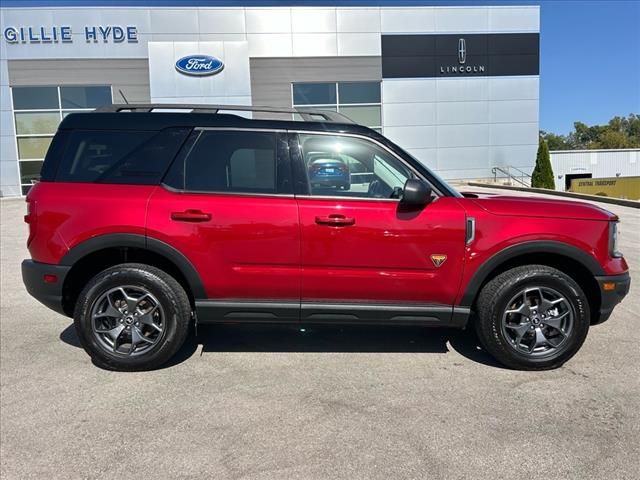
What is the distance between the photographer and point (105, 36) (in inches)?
928

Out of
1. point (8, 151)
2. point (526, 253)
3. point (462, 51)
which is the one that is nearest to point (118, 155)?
point (526, 253)

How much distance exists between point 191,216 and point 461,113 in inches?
997

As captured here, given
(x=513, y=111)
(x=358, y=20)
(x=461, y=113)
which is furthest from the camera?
(x=513, y=111)

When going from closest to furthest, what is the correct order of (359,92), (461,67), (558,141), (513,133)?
(359,92)
(461,67)
(513,133)
(558,141)

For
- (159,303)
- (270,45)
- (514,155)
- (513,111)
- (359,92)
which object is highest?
(270,45)

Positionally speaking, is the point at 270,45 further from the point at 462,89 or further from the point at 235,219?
the point at 235,219

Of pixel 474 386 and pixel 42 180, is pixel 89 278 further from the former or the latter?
pixel 474 386

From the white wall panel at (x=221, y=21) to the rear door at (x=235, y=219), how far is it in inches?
896

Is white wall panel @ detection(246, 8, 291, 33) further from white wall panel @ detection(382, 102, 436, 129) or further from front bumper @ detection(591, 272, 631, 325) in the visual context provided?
front bumper @ detection(591, 272, 631, 325)

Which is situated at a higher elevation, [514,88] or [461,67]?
[461,67]

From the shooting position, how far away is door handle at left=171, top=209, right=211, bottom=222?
11.9 ft

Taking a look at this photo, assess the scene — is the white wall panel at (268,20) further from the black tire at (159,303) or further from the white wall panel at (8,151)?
the black tire at (159,303)

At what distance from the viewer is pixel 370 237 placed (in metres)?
3.60

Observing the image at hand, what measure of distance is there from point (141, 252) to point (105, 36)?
23.7 metres
